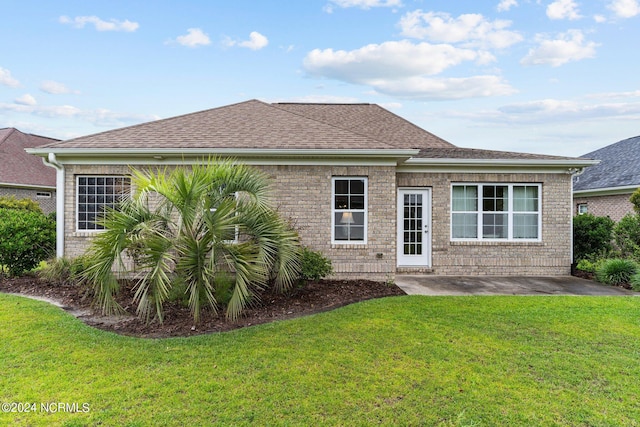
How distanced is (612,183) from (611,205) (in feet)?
3.08

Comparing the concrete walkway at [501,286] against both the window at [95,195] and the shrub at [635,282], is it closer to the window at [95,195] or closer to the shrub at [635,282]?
the shrub at [635,282]

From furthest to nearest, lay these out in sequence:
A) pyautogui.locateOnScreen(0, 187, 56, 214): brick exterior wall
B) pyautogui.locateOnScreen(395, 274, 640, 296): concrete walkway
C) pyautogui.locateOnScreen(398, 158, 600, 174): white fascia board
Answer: pyautogui.locateOnScreen(0, 187, 56, 214): brick exterior wall < pyautogui.locateOnScreen(398, 158, 600, 174): white fascia board < pyautogui.locateOnScreen(395, 274, 640, 296): concrete walkway

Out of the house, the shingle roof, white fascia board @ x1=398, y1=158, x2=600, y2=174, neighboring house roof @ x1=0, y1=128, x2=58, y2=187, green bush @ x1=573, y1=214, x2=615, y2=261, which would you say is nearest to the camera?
the house

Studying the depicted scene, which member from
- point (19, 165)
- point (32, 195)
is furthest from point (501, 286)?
point (19, 165)

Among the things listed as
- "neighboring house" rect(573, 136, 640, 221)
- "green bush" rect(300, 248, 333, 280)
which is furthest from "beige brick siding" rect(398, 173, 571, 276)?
"neighboring house" rect(573, 136, 640, 221)

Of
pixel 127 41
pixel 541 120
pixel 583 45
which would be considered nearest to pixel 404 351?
pixel 583 45

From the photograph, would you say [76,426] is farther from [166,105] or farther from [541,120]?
[541,120]

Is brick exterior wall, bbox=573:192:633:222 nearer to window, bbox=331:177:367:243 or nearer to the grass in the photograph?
the grass

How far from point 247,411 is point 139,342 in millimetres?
2383

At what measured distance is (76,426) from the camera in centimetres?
289

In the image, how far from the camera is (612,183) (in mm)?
14766

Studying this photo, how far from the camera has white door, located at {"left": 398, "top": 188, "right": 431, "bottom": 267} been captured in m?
9.86

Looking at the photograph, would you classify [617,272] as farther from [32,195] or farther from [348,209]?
[32,195]

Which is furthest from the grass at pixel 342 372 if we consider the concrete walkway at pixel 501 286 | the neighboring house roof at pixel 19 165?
the neighboring house roof at pixel 19 165
